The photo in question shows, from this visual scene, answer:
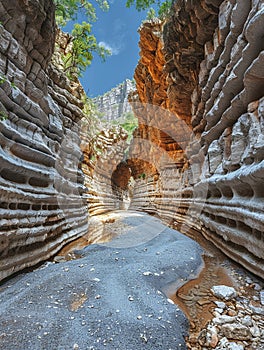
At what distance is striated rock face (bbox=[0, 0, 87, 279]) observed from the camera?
326 cm

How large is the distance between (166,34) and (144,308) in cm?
968

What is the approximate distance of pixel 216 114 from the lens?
17.5 ft

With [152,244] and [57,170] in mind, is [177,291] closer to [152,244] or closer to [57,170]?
[152,244]

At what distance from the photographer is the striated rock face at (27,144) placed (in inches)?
128

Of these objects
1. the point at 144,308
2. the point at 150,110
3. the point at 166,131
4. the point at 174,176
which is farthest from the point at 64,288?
the point at 150,110

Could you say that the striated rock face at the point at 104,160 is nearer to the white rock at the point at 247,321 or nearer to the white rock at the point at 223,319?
the white rock at the point at 223,319

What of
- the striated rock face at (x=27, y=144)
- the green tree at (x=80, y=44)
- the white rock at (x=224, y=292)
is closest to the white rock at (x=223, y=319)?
the white rock at (x=224, y=292)

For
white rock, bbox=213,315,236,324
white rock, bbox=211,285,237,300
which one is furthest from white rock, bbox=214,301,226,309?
white rock, bbox=213,315,236,324

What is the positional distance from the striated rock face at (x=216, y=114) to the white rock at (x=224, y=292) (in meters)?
0.63

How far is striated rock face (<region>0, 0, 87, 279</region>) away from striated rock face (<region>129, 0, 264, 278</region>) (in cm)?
412

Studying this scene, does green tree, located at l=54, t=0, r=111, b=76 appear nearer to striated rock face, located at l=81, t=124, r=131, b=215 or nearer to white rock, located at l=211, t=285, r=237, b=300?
striated rock face, located at l=81, t=124, r=131, b=215

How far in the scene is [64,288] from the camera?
2727 millimetres

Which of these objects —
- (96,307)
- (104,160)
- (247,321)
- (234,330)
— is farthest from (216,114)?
(104,160)

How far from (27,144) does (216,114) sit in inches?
202
